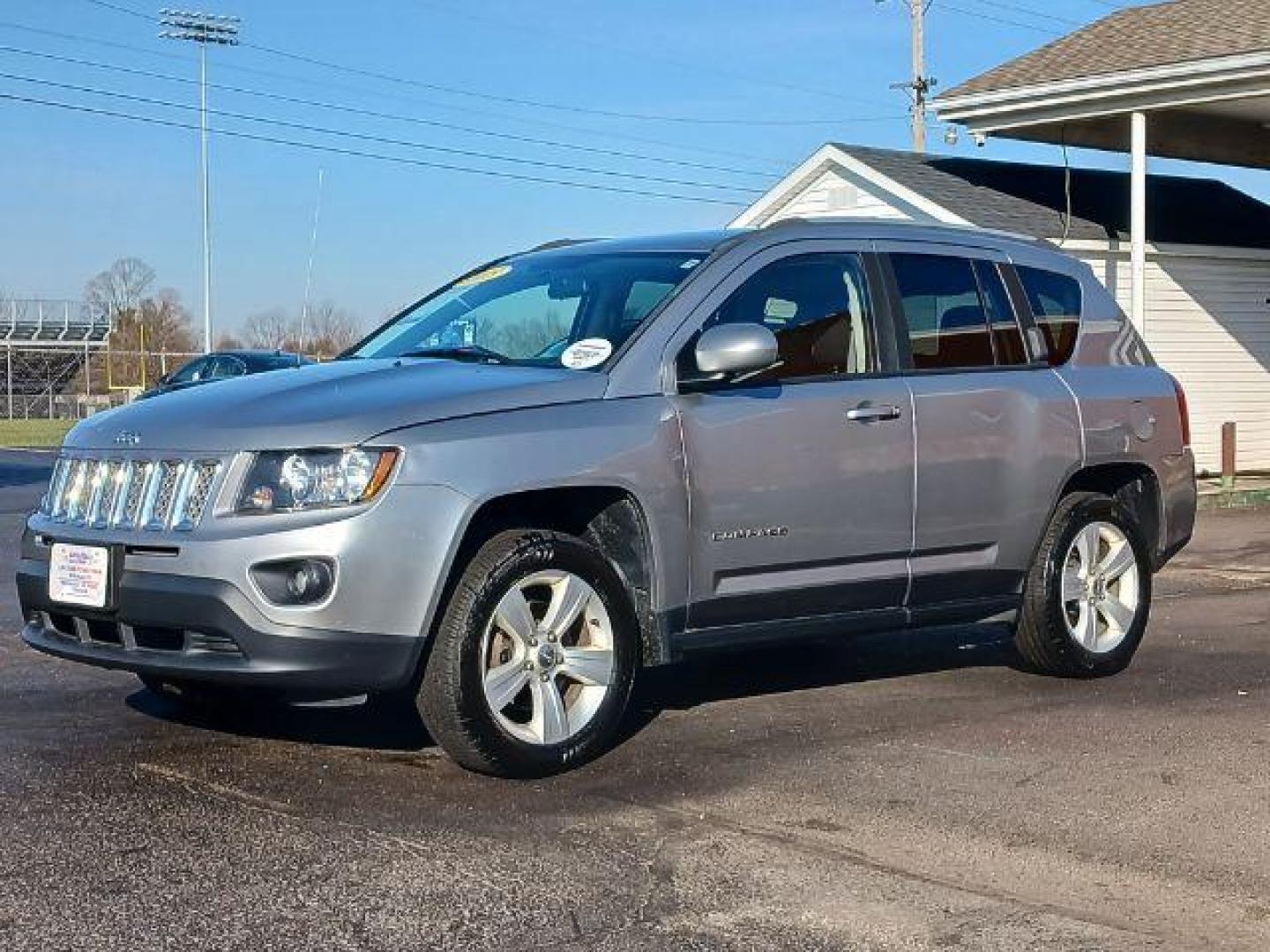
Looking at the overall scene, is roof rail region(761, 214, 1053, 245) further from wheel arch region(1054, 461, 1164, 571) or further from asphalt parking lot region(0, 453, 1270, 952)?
asphalt parking lot region(0, 453, 1270, 952)

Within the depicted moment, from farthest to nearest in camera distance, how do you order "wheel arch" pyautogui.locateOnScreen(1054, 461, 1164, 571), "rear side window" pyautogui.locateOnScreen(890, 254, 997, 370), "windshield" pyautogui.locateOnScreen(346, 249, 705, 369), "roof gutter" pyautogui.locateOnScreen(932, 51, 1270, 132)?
"roof gutter" pyautogui.locateOnScreen(932, 51, 1270, 132)
"wheel arch" pyautogui.locateOnScreen(1054, 461, 1164, 571)
"rear side window" pyautogui.locateOnScreen(890, 254, 997, 370)
"windshield" pyautogui.locateOnScreen(346, 249, 705, 369)

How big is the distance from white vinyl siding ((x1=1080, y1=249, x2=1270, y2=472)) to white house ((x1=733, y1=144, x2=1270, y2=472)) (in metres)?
0.01

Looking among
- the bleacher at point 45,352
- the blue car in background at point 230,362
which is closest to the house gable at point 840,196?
the blue car in background at point 230,362

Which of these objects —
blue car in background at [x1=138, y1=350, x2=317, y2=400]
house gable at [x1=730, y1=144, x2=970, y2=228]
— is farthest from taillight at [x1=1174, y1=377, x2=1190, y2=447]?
blue car in background at [x1=138, y1=350, x2=317, y2=400]

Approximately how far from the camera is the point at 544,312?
6684 mm

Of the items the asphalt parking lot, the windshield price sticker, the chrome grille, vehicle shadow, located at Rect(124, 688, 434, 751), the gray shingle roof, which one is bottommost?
the asphalt parking lot

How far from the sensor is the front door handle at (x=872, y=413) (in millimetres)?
Result: 6570

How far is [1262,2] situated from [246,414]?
50.4 ft

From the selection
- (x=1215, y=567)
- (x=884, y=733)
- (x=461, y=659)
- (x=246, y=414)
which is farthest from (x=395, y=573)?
(x=1215, y=567)

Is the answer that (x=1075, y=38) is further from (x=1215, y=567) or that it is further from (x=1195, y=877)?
(x=1195, y=877)

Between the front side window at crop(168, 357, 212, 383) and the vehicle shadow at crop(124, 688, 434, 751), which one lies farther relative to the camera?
the front side window at crop(168, 357, 212, 383)

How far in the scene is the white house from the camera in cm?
2005

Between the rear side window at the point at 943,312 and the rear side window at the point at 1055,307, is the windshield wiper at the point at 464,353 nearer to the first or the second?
the rear side window at the point at 943,312

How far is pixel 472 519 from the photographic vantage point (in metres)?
5.63
